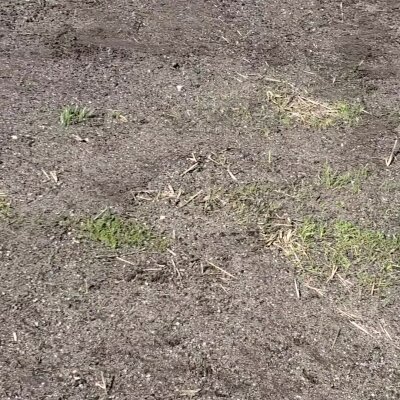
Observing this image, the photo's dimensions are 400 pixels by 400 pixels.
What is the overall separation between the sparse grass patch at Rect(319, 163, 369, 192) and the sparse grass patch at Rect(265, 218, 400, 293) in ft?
0.91

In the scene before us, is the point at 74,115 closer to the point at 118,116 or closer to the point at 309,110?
the point at 118,116

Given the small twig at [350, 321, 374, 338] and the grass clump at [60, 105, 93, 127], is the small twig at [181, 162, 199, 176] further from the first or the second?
the small twig at [350, 321, 374, 338]

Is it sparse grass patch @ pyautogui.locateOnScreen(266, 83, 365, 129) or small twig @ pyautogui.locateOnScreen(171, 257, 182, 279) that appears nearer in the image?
small twig @ pyautogui.locateOnScreen(171, 257, 182, 279)

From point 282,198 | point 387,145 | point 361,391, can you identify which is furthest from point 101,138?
point 361,391

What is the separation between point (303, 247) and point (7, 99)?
1.78 m

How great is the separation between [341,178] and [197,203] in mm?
766

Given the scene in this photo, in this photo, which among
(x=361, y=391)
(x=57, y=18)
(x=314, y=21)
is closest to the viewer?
(x=361, y=391)

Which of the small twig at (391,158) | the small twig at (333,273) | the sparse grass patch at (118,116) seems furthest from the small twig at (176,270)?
the small twig at (391,158)

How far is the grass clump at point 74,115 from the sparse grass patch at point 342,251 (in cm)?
120

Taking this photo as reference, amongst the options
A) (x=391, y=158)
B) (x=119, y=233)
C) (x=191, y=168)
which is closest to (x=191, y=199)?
(x=191, y=168)

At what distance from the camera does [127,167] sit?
159 inches

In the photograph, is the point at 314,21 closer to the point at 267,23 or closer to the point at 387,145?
the point at 267,23

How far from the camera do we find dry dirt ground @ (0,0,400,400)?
10.5 feet

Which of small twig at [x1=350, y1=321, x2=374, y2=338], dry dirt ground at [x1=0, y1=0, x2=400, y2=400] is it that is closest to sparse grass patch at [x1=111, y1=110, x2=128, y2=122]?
dry dirt ground at [x1=0, y1=0, x2=400, y2=400]
